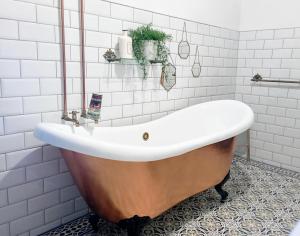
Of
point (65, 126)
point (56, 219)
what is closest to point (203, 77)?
point (65, 126)

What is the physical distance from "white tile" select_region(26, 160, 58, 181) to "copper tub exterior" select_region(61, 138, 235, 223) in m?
0.28

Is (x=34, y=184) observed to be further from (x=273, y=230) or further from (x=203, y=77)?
(x=203, y=77)

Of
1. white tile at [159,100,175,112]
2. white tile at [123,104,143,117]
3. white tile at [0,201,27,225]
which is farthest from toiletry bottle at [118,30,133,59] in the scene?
white tile at [0,201,27,225]

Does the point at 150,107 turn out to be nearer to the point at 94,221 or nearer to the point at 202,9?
the point at 94,221

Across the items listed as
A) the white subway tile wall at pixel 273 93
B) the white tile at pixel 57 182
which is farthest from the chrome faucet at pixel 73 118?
the white subway tile wall at pixel 273 93

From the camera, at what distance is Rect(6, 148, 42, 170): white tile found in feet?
5.12

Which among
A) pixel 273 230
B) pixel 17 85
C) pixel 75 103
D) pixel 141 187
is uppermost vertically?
pixel 17 85

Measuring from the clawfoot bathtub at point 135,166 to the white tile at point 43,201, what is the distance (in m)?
0.32

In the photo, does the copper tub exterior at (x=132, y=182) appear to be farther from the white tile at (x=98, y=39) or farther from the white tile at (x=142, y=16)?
the white tile at (x=142, y=16)

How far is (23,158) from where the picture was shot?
1.61 metres

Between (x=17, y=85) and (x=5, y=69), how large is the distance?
10 cm

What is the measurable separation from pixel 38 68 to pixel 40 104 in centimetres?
21

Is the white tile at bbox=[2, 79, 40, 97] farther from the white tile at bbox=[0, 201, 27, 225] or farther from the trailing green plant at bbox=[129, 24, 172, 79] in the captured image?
the trailing green plant at bbox=[129, 24, 172, 79]

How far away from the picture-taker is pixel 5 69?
1.47 metres
